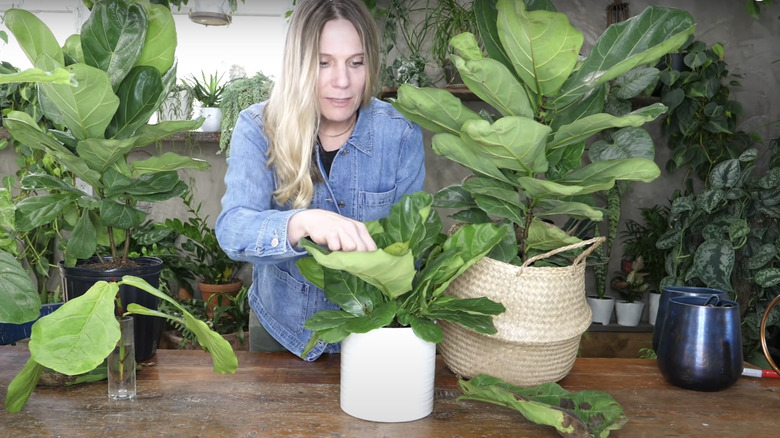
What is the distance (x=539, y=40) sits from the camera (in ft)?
2.97

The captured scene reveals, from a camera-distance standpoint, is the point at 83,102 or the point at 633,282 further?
the point at 633,282

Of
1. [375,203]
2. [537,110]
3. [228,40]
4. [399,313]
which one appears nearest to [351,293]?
[399,313]

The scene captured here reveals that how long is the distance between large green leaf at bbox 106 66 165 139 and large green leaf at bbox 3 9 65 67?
10cm

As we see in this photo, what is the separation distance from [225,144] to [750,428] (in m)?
2.63

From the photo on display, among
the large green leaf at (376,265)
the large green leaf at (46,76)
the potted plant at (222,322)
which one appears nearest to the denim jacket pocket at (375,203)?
the large green leaf at (376,265)

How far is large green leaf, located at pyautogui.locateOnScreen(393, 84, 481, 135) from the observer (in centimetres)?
96

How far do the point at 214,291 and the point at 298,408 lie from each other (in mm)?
2296

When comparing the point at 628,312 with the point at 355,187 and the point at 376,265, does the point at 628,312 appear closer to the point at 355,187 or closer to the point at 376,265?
the point at 355,187

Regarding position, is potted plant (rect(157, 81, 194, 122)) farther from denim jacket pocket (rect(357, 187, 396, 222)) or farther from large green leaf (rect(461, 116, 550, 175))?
large green leaf (rect(461, 116, 550, 175))

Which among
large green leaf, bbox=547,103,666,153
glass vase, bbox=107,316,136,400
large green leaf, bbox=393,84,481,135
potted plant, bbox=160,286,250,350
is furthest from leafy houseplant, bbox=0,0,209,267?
potted plant, bbox=160,286,250,350

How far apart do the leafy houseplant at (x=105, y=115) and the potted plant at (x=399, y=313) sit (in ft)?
1.14

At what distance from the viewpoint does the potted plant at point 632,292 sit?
3318 mm

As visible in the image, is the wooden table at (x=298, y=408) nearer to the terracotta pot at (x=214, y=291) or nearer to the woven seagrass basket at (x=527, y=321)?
the woven seagrass basket at (x=527, y=321)

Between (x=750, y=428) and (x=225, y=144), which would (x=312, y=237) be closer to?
(x=750, y=428)
